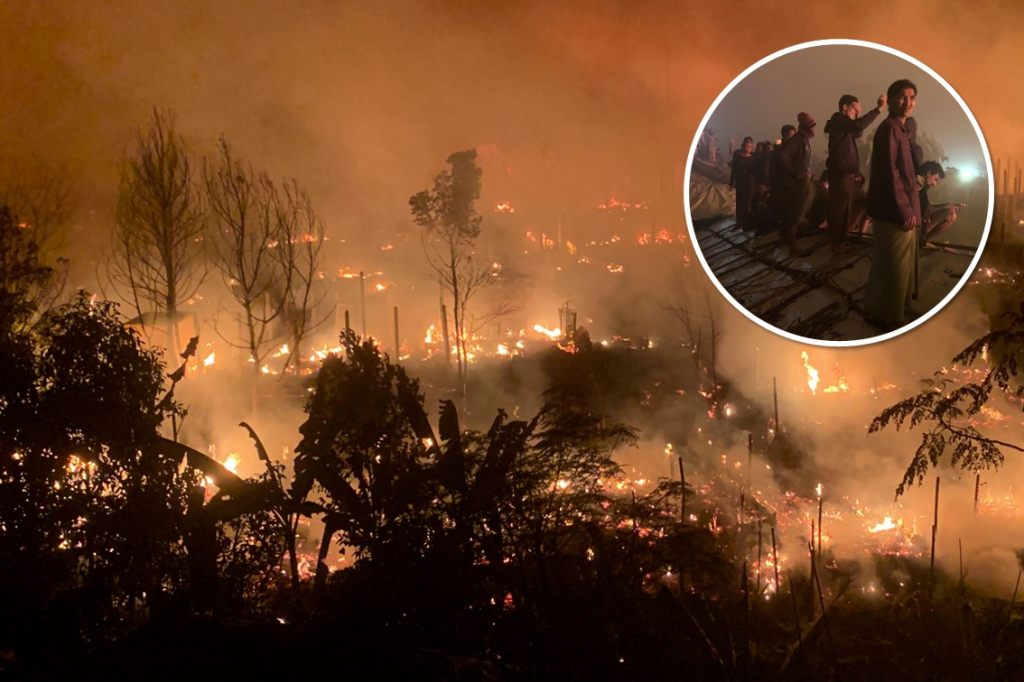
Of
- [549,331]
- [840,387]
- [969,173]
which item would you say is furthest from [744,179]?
[549,331]

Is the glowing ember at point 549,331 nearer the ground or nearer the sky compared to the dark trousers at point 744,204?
nearer the ground

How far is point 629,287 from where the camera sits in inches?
1021

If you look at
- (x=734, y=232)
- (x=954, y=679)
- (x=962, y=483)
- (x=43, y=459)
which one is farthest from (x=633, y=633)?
(x=962, y=483)

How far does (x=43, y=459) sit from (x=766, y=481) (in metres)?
15.3

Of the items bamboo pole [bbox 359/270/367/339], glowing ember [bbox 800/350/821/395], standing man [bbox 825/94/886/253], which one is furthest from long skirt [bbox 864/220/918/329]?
bamboo pole [bbox 359/270/367/339]

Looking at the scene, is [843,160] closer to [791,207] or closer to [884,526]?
[791,207]

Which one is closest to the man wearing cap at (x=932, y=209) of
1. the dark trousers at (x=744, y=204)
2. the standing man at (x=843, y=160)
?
the standing man at (x=843, y=160)

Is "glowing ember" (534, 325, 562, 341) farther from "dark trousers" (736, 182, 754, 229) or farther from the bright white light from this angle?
the bright white light

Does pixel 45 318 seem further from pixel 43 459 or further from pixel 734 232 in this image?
pixel 734 232

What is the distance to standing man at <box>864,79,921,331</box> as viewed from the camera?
2.18m

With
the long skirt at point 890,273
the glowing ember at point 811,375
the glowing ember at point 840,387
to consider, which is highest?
the long skirt at point 890,273

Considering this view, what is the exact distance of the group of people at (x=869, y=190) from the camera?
219 cm

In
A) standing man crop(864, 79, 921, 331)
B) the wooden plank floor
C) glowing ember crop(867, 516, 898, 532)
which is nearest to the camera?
standing man crop(864, 79, 921, 331)

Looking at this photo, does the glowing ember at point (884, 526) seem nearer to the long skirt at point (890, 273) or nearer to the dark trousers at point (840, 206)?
the long skirt at point (890, 273)
